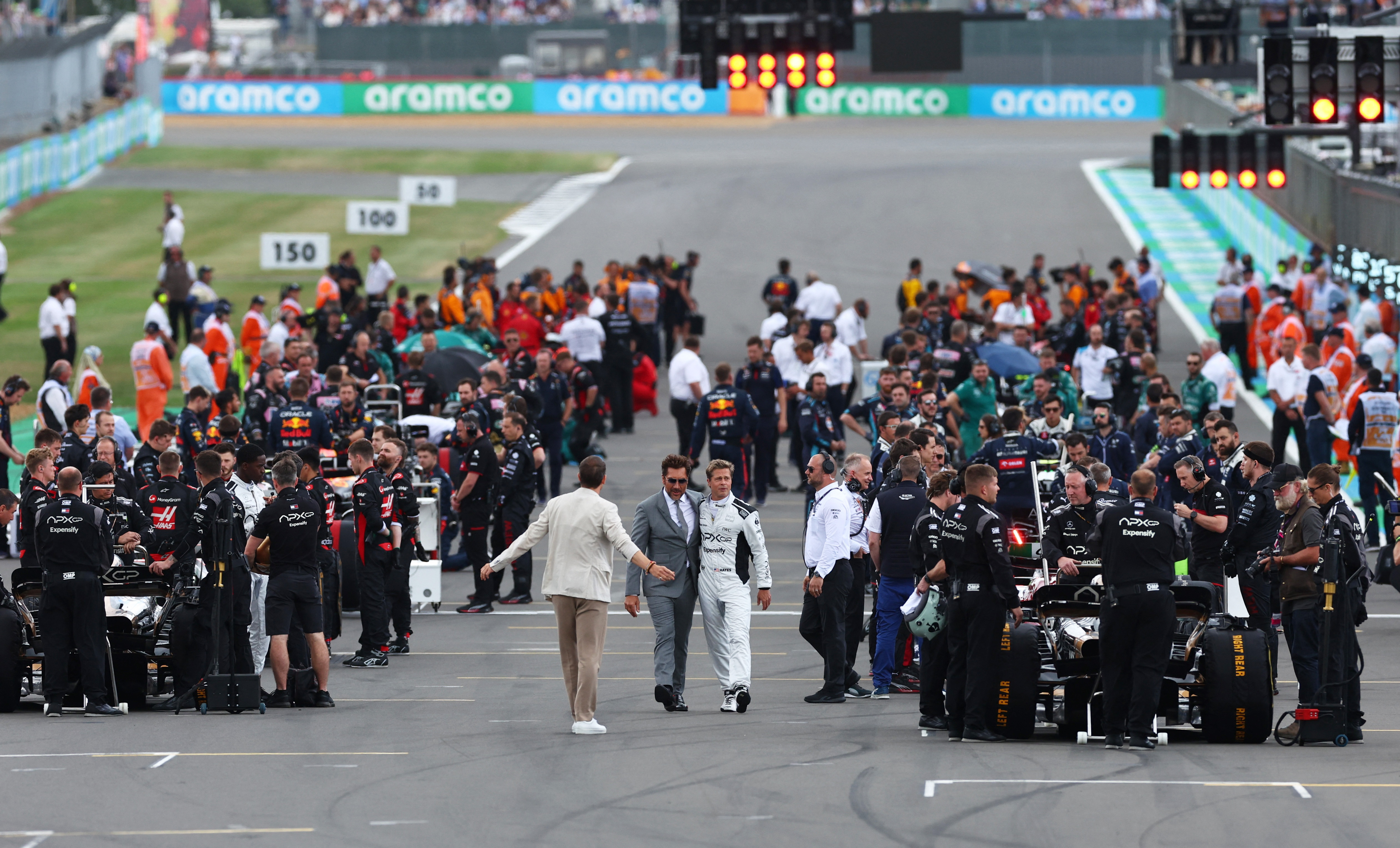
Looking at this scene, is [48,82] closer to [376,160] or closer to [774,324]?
[376,160]

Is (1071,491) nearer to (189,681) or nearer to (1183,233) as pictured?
(189,681)

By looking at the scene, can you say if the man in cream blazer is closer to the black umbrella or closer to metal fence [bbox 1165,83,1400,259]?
the black umbrella

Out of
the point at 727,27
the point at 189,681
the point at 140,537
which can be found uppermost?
the point at 727,27

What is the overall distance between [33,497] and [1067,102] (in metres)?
51.7

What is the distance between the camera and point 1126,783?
1044 cm

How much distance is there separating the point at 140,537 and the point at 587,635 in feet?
12.4

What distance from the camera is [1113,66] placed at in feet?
205

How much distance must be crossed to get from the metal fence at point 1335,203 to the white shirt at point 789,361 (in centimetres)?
902

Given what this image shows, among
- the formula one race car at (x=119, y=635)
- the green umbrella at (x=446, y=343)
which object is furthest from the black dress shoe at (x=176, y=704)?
the green umbrella at (x=446, y=343)

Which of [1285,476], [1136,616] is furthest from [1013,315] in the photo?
[1136,616]

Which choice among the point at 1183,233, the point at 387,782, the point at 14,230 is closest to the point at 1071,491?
the point at 387,782

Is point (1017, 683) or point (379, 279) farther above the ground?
point (379, 279)

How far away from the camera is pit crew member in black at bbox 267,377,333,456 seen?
61.5ft

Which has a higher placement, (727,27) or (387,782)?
(727,27)
